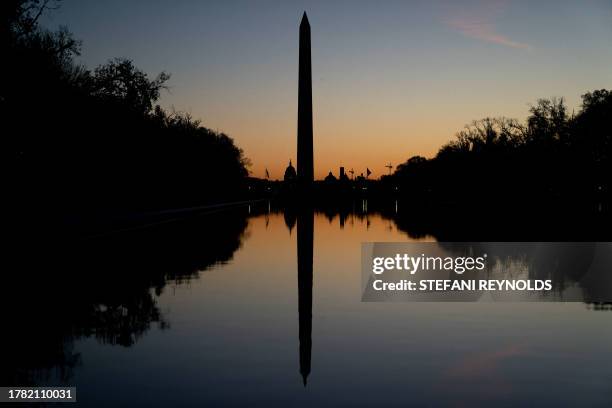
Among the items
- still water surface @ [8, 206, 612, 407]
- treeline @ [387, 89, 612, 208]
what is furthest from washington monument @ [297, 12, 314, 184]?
still water surface @ [8, 206, 612, 407]

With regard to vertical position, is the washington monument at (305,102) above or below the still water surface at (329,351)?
above

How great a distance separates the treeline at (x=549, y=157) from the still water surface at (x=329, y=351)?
59.5m

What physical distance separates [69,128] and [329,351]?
34.0 meters

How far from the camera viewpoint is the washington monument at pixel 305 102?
77.7m

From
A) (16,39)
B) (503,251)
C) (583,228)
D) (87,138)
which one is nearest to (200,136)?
(87,138)

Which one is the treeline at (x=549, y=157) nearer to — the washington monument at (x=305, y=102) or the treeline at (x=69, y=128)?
the washington monument at (x=305, y=102)

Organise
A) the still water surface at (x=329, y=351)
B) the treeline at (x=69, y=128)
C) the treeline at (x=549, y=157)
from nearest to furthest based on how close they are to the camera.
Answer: the still water surface at (x=329, y=351)
the treeline at (x=69, y=128)
the treeline at (x=549, y=157)

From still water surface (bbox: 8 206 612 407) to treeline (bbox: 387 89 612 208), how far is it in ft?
195

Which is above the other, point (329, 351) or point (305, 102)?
point (305, 102)

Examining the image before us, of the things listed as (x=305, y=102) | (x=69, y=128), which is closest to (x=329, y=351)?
(x=69, y=128)

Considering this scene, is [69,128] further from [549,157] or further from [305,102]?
[549,157]

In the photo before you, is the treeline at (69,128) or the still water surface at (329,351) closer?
the still water surface at (329,351)

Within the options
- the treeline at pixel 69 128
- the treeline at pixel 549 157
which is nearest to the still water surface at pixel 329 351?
the treeline at pixel 69 128

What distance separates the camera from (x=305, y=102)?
79062mm
